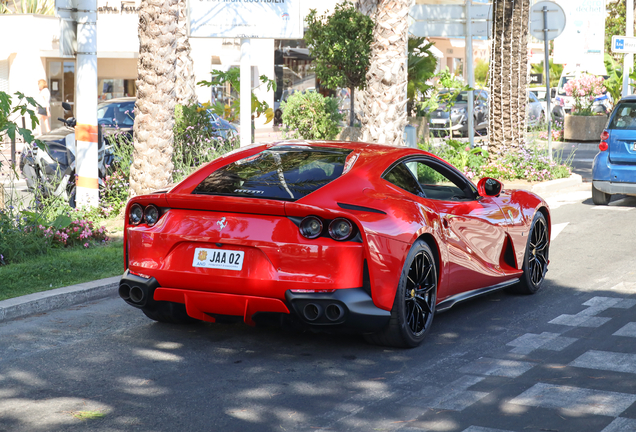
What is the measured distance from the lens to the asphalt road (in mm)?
4477

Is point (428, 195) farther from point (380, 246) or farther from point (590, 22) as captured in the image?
point (590, 22)

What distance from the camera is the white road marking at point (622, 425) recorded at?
432 cm

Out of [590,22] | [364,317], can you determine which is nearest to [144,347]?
[364,317]

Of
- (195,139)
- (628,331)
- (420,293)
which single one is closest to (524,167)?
(195,139)

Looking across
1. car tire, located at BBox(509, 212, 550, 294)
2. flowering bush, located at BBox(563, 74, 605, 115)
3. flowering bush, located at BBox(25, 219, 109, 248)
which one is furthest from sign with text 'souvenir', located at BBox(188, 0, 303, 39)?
flowering bush, located at BBox(563, 74, 605, 115)

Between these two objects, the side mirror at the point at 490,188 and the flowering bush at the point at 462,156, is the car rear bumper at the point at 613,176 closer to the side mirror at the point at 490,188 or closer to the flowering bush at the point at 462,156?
the flowering bush at the point at 462,156

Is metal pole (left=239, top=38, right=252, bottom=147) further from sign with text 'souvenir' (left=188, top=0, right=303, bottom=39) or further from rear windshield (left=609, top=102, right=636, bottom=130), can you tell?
rear windshield (left=609, top=102, right=636, bottom=130)

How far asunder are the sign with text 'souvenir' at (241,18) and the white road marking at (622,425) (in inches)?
315

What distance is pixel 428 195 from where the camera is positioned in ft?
21.3

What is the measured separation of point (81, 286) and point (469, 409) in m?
4.05

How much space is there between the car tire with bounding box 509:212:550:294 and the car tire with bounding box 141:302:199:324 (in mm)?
2926

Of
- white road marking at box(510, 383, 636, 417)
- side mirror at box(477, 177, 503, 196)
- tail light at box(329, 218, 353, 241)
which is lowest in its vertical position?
white road marking at box(510, 383, 636, 417)

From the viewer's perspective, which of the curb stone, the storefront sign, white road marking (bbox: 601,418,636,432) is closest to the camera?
white road marking (bbox: 601,418,636,432)

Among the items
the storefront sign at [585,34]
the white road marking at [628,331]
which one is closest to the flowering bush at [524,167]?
the white road marking at [628,331]
